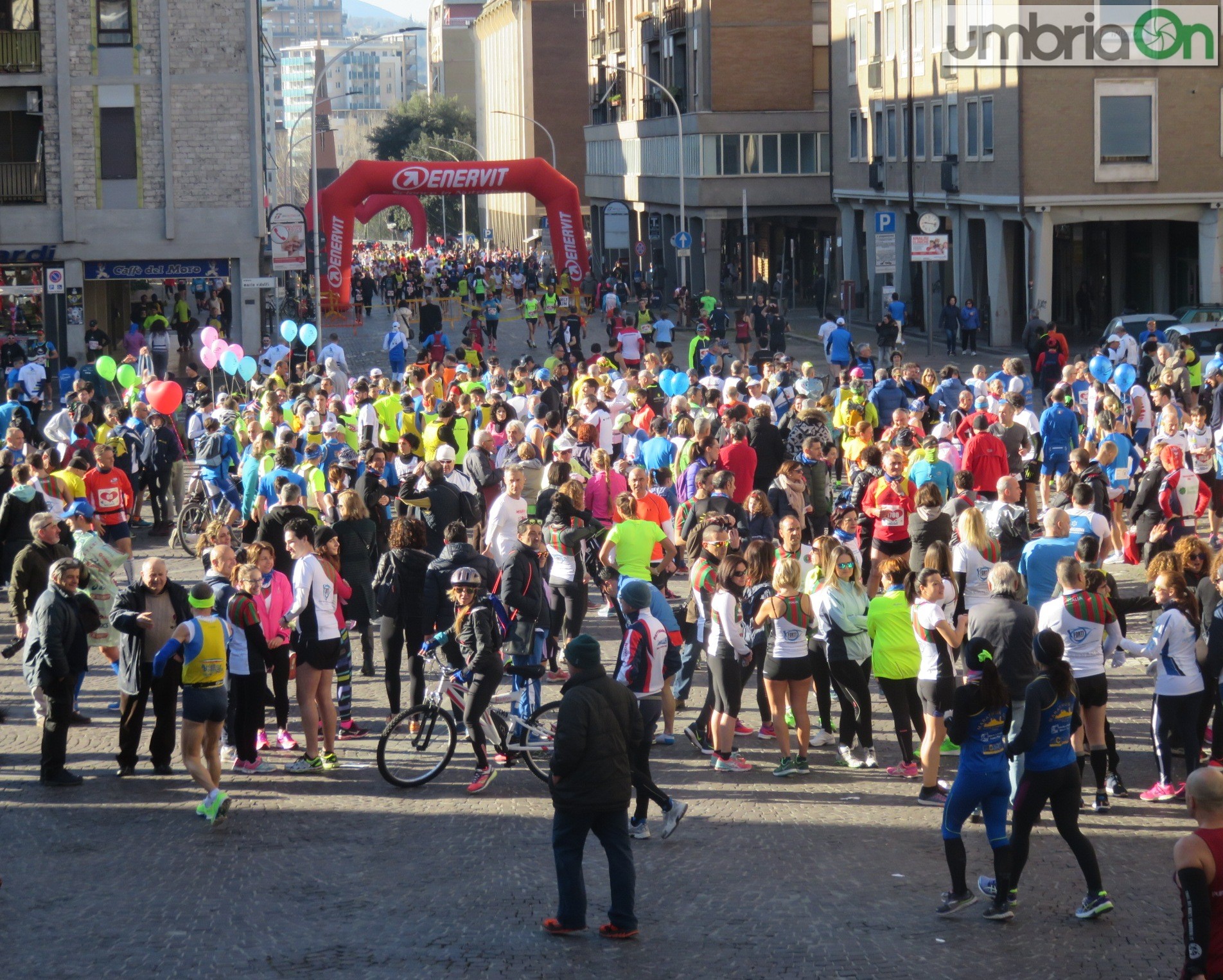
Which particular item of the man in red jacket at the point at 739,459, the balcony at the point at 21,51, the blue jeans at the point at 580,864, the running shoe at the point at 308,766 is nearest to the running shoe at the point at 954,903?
the blue jeans at the point at 580,864

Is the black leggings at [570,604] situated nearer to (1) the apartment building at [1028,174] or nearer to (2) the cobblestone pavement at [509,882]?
(2) the cobblestone pavement at [509,882]

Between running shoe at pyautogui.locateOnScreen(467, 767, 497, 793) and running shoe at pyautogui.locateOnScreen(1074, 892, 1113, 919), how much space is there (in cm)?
404

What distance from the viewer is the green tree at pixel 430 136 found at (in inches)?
4759

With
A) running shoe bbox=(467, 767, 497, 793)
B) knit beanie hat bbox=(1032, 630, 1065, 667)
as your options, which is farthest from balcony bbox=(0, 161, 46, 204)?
knit beanie hat bbox=(1032, 630, 1065, 667)

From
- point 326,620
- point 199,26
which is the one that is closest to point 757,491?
point 326,620

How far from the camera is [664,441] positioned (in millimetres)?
16797

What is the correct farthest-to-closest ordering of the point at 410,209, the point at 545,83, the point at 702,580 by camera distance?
the point at 545,83
the point at 410,209
the point at 702,580

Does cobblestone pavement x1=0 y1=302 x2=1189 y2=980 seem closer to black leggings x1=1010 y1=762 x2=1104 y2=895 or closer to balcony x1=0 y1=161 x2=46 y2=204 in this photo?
black leggings x1=1010 y1=762 x2=1104 y2=895

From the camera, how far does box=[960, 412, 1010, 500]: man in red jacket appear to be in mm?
15867

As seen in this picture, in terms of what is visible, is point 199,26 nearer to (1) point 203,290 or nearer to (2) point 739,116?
(1) point 203,290

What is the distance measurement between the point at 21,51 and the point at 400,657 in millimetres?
31082

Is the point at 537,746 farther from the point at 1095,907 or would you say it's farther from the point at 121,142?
the point at 121,142

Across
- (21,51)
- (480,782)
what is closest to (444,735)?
(480,782)

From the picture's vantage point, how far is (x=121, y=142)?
127ft
